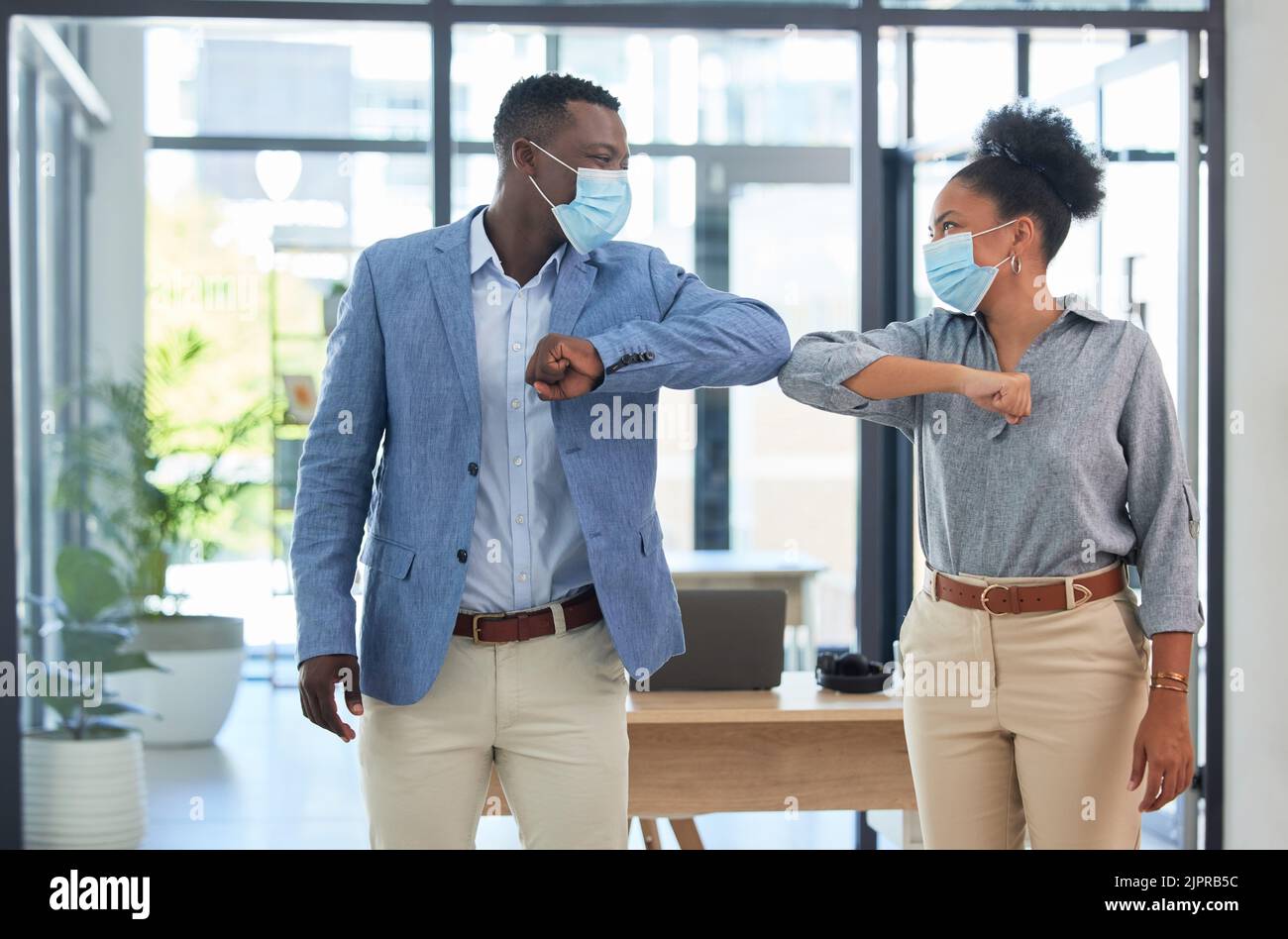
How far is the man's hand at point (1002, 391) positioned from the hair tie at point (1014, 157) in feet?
1.09

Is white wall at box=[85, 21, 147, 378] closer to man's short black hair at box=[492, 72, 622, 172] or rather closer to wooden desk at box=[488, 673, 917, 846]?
wooden desk at box=[488, 673, 917, 846]

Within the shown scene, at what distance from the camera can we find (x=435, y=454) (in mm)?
1727

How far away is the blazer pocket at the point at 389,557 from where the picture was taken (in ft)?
5.68

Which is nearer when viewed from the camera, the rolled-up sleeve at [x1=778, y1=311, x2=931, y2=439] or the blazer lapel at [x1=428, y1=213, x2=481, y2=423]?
the blazer lapel at [x1=428, y1=213, x2=481, y2=423]

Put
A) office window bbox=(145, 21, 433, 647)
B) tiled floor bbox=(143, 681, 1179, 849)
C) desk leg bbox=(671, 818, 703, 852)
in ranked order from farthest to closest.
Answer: office window bbox=(145, 21, 433, 647) → tiled floor bbox=(143, 681, 1179, 849) → desk leg bbox=(671, 818, 703, 852)

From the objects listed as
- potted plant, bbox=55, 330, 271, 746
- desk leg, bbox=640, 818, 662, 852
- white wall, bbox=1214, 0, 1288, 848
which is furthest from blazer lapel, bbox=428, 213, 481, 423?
potted plant, bbox=55, 330, 271, 746

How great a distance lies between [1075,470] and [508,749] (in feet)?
2.84

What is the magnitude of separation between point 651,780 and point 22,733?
192 cm

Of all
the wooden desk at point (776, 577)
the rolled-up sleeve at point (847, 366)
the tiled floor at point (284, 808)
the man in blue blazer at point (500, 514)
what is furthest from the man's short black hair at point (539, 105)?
the wooden desk at point (776, 577)

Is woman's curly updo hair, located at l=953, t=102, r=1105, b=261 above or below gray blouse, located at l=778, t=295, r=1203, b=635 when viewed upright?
above

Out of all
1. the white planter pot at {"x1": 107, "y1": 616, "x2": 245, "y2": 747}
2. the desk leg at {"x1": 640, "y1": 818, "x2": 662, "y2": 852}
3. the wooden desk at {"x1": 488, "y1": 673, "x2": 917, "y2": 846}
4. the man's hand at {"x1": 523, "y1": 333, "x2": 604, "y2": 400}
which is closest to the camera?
the man's hand at {"x1": 523, "y1": 333, "x2": 604, "y2": 400}

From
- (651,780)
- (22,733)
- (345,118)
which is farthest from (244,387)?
(651,780)

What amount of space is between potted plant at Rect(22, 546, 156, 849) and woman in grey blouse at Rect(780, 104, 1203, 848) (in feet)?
9.33

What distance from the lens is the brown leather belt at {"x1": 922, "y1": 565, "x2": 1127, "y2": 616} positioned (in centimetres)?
175
